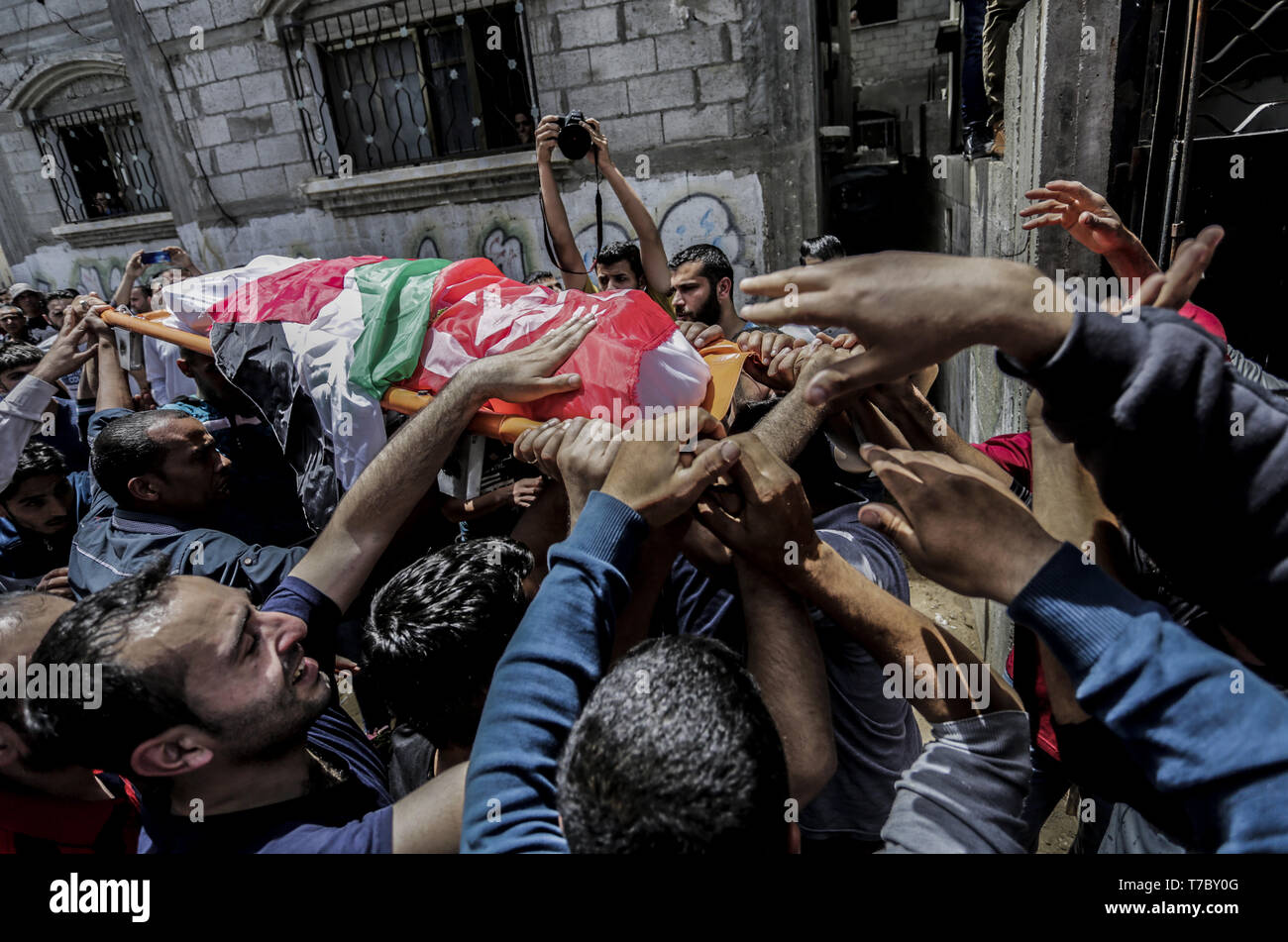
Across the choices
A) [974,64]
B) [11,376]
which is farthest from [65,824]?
[974,64]

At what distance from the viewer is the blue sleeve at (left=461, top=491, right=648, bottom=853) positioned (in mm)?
882

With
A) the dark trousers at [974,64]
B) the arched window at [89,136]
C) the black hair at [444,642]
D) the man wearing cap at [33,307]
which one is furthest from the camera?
the arched window at [89,136]

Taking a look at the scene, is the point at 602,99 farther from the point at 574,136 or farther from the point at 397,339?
the point at 397,339

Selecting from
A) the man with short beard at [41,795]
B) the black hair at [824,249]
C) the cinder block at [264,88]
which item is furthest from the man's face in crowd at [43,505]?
the cinder block at [264,88]

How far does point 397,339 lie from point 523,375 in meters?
0.64

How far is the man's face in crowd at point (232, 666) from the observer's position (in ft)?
3.90

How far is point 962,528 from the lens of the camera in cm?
85

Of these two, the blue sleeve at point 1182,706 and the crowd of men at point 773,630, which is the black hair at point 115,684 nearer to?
the crowd of men at point 773,630

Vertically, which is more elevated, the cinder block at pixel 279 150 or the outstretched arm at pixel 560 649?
the cinder block at pixel 279 150

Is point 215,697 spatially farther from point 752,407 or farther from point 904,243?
point 904,243

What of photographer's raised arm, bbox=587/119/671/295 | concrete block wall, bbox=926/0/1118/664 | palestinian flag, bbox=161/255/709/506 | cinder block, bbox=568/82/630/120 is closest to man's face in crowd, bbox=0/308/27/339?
palestinian flag, bbox=161/255/709/506

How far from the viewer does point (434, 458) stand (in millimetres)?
1669

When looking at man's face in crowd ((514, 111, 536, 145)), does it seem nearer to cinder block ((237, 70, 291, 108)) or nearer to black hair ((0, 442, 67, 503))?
cinder block ((237, 70, 291, 108))

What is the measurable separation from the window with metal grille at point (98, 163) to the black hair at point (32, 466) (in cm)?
691
